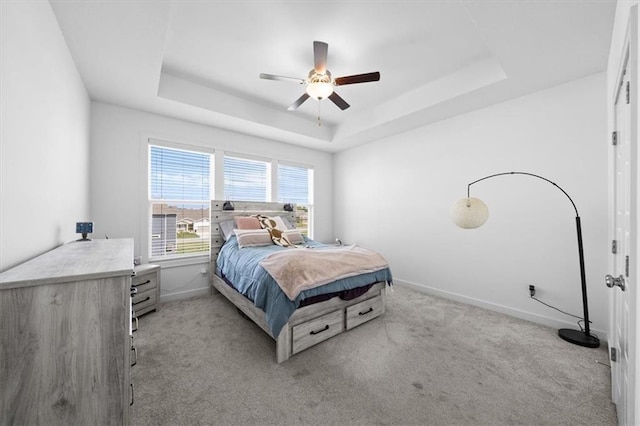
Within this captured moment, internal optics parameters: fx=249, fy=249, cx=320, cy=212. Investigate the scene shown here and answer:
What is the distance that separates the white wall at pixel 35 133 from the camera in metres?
1.17

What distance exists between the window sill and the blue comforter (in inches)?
27.5

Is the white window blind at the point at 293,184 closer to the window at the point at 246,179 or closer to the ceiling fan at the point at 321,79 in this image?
the window at the point at 246,179

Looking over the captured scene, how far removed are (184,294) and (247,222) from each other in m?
1.33

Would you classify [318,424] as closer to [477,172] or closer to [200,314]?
[200,314]

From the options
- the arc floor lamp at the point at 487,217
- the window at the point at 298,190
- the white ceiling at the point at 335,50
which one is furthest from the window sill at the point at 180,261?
the arc floor lamp at the point at 487,217

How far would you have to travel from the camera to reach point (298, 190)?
504cm

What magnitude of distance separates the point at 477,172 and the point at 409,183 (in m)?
0.98

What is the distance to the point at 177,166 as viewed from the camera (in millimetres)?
3641

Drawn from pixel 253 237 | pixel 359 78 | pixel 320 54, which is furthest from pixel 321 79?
pixel 253 237

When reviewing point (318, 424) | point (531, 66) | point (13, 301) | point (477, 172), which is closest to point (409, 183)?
point (477, 172)

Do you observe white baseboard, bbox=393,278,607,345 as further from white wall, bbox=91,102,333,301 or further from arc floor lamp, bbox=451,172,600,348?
white wall, bbox=91,102,333,301

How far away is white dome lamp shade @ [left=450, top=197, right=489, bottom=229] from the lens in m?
2.64

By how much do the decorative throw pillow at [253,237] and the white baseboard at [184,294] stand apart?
1.08m

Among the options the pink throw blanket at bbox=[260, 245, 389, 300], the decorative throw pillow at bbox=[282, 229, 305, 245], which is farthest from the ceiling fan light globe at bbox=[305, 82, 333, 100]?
the decorative throw pillow at bbox=[282, 229, 305, 245]
